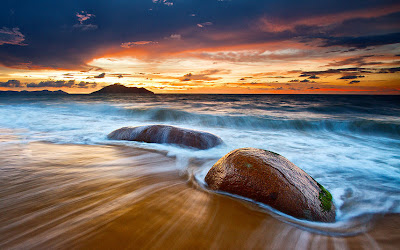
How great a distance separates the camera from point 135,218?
205 centimetres

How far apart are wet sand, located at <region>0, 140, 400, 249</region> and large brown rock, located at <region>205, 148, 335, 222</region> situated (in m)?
0.18

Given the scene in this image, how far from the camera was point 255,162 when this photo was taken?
2.63 metres

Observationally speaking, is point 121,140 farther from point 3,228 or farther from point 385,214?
point 385,214

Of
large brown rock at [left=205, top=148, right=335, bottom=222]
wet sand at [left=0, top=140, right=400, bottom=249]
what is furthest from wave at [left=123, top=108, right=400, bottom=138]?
wet sand at [left=0, top=140, right=400, bottom=249]

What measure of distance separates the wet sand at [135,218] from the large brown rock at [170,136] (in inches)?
80.3

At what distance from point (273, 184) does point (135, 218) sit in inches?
60.4

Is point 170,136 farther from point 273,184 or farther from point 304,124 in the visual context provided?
point 304,124

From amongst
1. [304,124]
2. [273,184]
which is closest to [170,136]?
[273,184]

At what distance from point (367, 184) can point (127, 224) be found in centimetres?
388

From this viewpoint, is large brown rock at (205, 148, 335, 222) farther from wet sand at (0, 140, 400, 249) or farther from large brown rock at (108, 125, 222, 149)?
large brown rock at (108, 125, 222, 149)

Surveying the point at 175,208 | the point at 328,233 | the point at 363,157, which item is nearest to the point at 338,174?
the point at 363,157

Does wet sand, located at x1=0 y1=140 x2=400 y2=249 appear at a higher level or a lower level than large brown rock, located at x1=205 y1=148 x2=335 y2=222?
lower

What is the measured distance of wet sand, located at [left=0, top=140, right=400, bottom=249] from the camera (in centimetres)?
176

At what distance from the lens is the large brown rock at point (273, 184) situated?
2.27 m
